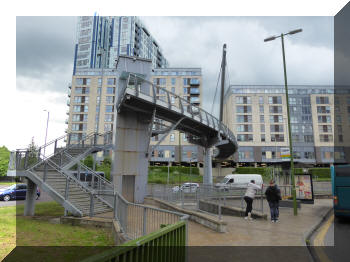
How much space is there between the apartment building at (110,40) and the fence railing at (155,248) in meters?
91.7

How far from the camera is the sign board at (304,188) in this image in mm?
15737

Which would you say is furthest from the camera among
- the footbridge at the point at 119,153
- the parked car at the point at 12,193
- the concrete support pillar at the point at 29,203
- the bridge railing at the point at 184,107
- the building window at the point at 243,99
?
the building window at the point at 243,99

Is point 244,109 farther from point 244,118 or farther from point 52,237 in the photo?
point 52,237

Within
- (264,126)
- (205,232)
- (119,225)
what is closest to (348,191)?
(205,232)

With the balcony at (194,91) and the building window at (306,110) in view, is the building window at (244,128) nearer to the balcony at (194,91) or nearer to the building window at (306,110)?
the balcony at (194,91)

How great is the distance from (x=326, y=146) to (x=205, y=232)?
6963 cm

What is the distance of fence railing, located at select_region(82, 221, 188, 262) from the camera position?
2543mm

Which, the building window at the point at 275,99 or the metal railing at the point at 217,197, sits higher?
the building window at the point at 275,99

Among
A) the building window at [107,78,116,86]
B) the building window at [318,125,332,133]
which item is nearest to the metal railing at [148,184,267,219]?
the building window at [107,78,116,86]

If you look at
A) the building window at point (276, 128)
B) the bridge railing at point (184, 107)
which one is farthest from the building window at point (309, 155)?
the bridge railing at point (184, 107)

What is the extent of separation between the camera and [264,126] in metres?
65.6

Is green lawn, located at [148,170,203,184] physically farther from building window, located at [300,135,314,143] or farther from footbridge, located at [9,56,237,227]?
building window, located at [300,135,314,143]

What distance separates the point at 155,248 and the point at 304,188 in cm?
1562

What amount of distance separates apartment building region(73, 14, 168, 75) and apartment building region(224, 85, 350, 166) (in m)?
45.6
